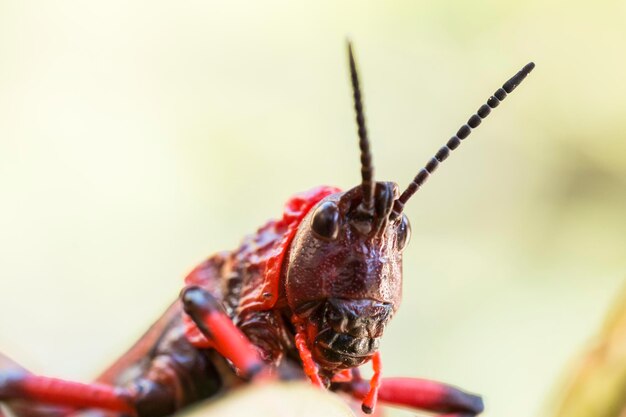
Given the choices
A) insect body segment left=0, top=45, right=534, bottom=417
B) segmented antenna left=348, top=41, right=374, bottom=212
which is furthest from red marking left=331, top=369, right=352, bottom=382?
segmented antenna left=348, top=41, right=374, bottom=212

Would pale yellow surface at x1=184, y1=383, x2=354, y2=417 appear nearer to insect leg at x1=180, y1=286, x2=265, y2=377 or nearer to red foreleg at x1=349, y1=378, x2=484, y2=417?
insect leg at x1=180, y1=286, x2=265, y2=377

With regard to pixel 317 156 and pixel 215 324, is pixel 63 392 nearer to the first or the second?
pixel 215 324

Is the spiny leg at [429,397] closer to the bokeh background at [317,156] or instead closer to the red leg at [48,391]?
the red leg at [48,391]

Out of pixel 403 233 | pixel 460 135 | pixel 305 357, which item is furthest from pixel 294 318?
pixel 460 135

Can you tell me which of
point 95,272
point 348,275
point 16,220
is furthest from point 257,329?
point 16,220

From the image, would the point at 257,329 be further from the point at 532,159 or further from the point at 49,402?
the point at 532,159

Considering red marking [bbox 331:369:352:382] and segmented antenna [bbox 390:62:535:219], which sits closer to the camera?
segmented antenna [bbox 390:62:535:219]

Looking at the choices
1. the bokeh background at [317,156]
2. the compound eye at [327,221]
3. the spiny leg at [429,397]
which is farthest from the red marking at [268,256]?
the bokeh background at [317,156]
